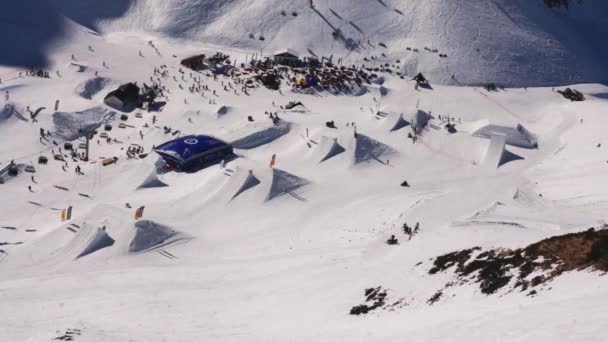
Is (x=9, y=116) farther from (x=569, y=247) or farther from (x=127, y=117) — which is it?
(x=569, y=247)

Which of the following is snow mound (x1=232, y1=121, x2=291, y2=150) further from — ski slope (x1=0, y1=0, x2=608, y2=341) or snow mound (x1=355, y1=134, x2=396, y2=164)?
snow mound (x1=355, y1=134, x2=396, y2=164)

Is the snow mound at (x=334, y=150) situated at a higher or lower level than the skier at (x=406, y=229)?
lower

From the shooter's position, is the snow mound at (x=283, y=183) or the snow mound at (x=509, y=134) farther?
the snow mound at (x=509, y=134)

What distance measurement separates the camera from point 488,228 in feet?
104

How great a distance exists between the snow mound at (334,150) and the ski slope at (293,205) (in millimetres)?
190

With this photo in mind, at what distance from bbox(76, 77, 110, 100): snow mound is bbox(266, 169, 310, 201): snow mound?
2846 centimetres

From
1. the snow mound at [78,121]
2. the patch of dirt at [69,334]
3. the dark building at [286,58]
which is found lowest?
the snow mound at [78,121]

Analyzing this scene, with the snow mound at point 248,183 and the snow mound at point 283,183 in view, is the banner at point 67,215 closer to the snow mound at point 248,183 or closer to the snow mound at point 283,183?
the snow mound at point 248,183

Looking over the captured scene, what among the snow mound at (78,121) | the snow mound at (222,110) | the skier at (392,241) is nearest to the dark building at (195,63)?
the snow mound at (78,121)

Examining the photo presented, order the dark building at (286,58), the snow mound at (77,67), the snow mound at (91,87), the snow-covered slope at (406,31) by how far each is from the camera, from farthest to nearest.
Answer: the snow-covered slope at (406,31) → the dark building at (286,58) → the snow mound at (77,67) → the snow mound at (91,87)

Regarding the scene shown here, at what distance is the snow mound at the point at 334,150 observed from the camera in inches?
1827

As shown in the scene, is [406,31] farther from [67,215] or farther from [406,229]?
[67,215]

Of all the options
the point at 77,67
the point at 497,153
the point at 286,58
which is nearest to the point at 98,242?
the point at 497,153

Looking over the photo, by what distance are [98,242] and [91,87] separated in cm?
3113
